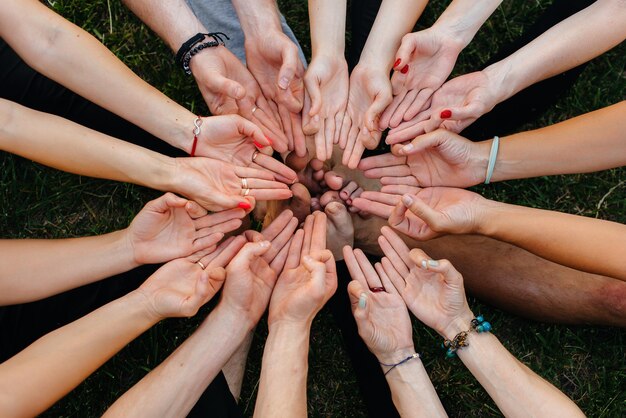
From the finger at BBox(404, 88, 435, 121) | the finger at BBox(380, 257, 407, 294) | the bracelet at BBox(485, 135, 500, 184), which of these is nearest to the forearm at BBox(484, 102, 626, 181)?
the bracelet at BBox(485, 135, 500, 184)

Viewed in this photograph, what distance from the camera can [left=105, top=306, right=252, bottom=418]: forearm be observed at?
2.20 m

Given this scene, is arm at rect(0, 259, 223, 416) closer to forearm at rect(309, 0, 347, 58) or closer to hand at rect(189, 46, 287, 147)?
hand at rect(189, 46, 287, 147)

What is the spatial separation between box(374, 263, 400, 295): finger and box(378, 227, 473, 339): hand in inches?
0.5

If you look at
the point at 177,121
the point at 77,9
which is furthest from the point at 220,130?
the point at 77,9

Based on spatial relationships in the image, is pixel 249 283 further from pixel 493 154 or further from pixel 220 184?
pixel 493 154

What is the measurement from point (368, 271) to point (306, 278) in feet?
1.02

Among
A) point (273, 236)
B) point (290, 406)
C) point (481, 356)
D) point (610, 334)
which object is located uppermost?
point (273, 236)

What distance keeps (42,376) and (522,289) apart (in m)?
2.23

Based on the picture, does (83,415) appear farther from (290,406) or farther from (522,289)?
(522,289)

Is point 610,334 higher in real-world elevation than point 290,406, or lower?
lower

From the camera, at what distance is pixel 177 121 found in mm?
2584

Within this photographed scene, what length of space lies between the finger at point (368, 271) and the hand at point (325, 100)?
0.52 meters

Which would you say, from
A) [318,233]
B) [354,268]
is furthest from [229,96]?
[354,268]

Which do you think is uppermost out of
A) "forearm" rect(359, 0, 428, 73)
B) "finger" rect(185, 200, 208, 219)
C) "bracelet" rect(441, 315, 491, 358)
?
"forearm" rect(359, 0, 428, 73)
